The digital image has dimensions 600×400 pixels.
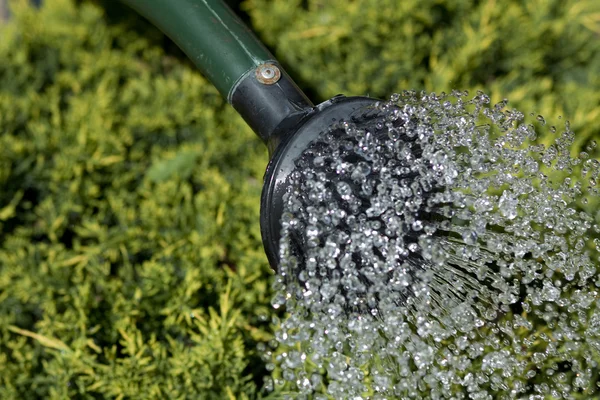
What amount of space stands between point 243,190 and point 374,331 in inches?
36.7

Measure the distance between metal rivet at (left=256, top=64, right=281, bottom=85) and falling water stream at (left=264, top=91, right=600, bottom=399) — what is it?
19 centimetres

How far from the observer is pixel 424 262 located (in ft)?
4.02

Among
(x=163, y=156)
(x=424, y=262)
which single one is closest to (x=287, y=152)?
(x=424, y=262)

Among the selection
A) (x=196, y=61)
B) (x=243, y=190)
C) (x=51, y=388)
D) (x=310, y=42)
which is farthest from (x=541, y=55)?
(x=51, y=388)

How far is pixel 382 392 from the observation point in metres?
1.41

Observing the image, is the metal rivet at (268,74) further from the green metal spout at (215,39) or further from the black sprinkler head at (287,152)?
the black sprinkler head at (287,152)

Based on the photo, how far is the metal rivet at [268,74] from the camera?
129 cm

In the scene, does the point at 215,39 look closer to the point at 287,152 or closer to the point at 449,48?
the point at 287,152

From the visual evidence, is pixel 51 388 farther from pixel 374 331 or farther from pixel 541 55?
pixel 541 55

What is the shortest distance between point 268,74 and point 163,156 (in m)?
1.08

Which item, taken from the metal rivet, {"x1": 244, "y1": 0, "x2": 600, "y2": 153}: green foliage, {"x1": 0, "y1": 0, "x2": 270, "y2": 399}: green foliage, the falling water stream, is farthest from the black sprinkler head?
{"x1": 244, "y1": 0, "x2": 600, "y2": 153}: green foliage

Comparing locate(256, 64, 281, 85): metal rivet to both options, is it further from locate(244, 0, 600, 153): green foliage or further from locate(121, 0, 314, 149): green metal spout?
locate(244, 0, 600, 153): green foliage

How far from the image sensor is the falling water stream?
1.16m

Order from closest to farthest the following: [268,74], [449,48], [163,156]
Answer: [268,74], [163,156], [449,48]
